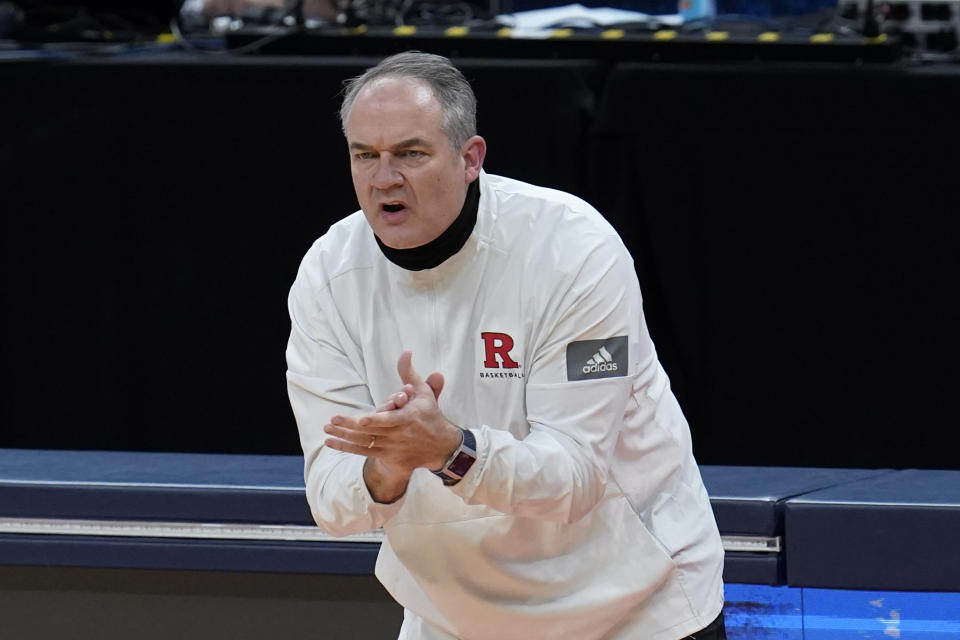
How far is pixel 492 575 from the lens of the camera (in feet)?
5.78

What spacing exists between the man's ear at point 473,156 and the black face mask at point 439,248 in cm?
3

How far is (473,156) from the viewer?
5.70 feet

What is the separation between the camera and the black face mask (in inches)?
67.8

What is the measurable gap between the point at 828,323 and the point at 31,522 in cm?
189

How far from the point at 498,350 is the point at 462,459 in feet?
0.62

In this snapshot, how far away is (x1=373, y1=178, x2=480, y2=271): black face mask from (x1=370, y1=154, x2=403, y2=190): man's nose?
0.10 metres

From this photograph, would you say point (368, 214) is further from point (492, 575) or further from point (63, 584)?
point (63, 584)

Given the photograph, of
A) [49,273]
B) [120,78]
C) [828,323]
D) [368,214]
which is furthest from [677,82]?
[368,214]

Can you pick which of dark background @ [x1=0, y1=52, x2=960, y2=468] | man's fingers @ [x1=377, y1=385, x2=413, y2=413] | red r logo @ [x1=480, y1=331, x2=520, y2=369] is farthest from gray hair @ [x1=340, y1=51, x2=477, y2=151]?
dark background @ [x1=0, y1=52, x2=960, y2=468]

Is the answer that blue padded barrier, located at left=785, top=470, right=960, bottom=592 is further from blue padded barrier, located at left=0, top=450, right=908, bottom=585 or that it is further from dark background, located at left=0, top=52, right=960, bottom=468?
dark background, located at left=0, top=52, right=960, bottom=468

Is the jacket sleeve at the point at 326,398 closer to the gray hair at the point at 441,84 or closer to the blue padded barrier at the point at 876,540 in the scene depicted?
the gray hair at the point at 441,84

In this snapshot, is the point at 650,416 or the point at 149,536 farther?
the point at 149,536

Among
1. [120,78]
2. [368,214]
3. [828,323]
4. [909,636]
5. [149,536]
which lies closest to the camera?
[368,214]

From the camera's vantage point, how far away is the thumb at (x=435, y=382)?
1580 millimetres
